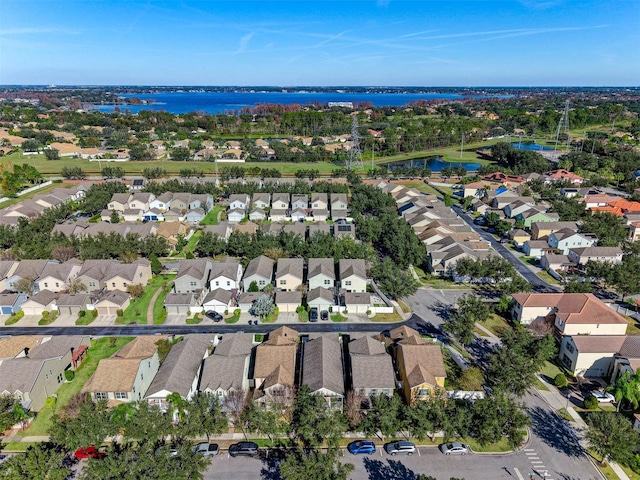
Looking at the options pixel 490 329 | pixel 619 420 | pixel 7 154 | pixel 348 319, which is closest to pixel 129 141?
pixel 7 154

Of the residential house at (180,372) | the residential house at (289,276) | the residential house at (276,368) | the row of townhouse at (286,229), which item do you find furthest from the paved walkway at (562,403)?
the row of townhouse at (286,229)

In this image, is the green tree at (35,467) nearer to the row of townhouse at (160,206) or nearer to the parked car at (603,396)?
the parked car at (603,396)

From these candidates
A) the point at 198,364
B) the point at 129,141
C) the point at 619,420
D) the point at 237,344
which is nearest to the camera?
the point at 619,420

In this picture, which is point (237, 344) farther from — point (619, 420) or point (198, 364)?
point (619, 420)

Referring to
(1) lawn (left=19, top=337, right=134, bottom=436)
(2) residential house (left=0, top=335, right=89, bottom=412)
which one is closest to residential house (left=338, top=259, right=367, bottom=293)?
(1) lawn (left=19, top=337, right=134, bottom=436)

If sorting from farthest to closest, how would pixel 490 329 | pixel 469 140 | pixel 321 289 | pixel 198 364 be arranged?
pixel 469 140, pixel 321 289, pixel 490 329, pixel 198 364
